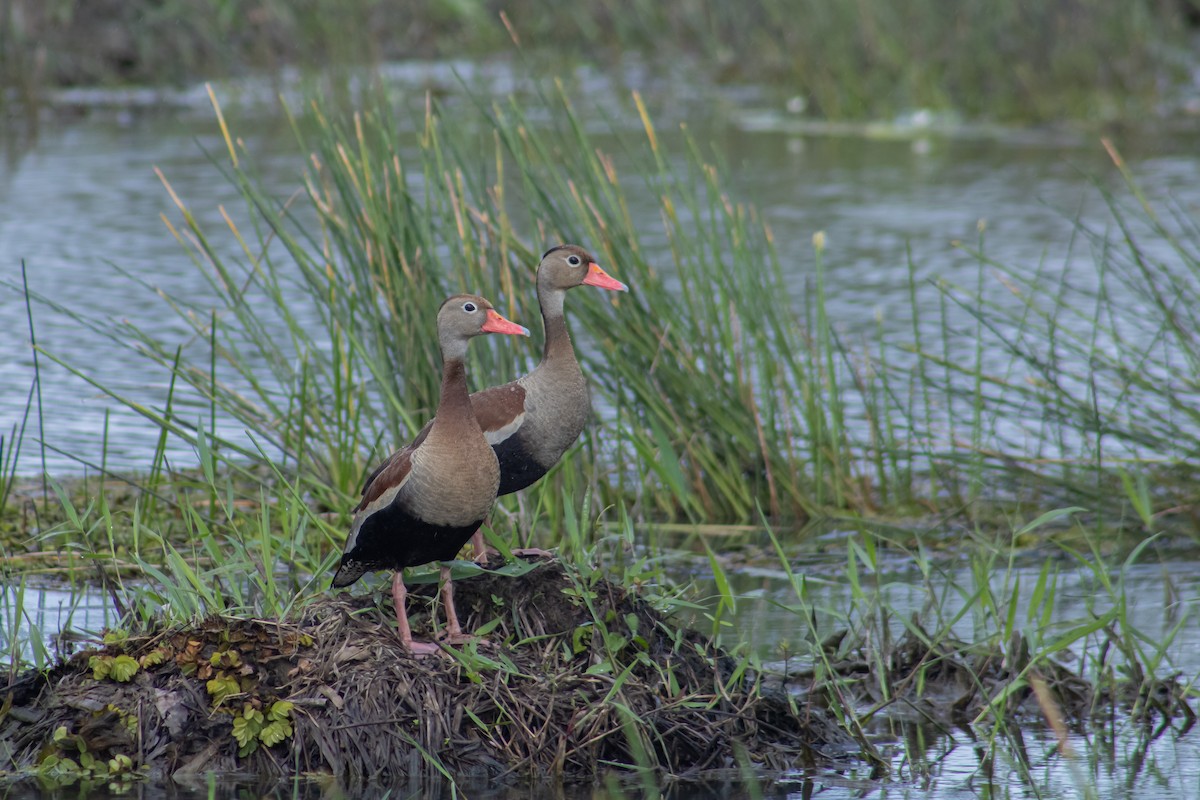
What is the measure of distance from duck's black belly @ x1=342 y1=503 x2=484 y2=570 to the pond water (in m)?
0.56

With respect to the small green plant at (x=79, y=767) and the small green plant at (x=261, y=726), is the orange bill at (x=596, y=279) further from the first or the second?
the small green plant at (x=79, y=767)

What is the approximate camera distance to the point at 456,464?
395 centimetres

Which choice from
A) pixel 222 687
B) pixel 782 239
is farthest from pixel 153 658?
pixel 782 239

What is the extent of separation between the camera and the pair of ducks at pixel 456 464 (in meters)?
3.94

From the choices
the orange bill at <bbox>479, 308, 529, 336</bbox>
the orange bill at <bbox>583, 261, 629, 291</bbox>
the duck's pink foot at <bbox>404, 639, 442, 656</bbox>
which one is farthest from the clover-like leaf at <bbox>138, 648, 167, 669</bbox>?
the orange bill at <bbox>583, 261, 629, 291</bbox>

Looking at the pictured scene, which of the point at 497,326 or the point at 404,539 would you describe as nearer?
Answer: the point at 404,539

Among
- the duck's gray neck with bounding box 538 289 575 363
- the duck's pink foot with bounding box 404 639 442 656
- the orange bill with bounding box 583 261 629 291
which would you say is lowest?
the duck's pink foot with bounding box 404 639 442 656

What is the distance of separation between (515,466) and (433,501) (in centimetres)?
66

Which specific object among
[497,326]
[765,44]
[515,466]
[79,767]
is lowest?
[79,767]

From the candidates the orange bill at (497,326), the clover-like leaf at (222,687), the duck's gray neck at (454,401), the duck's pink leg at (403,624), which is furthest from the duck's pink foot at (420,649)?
the orange bill at (497,326)

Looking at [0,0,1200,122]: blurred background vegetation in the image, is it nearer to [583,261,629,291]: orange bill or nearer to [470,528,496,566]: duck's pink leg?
[583,261,629,291]: orange bill

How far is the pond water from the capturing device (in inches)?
169

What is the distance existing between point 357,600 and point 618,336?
181cm

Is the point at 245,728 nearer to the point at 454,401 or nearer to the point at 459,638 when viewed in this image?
the point at 459,638
